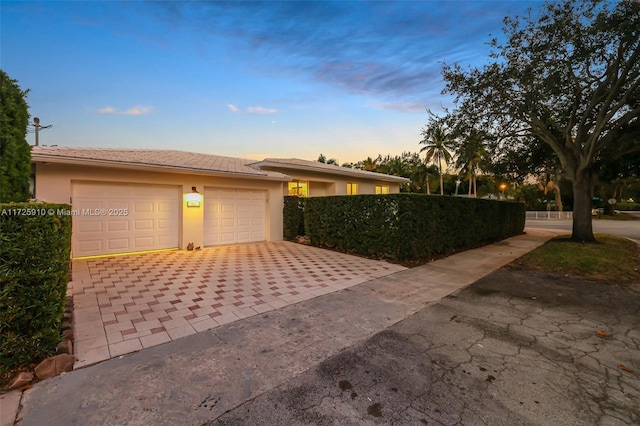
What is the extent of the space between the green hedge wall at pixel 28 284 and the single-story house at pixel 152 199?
19.0ft

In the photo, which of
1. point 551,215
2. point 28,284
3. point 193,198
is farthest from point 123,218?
point 551,215

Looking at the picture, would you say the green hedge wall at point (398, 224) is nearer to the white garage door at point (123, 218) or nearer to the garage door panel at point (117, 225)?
the white garage door at point (123, 218)

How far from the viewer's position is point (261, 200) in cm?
1113

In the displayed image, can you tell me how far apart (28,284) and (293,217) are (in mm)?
9061

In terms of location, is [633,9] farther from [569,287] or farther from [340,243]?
[340,243]

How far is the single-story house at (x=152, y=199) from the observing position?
722cm

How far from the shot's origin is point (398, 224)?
7.62 m

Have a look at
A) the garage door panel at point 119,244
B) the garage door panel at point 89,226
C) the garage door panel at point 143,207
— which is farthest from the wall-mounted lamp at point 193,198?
the garage door panel at point 89,226

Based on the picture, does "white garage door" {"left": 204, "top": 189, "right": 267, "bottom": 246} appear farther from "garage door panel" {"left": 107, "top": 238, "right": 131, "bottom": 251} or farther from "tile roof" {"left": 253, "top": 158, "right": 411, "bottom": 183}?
"garage door panel" {"left": 107, "top": 238, "right": 131, "bottom": 251}

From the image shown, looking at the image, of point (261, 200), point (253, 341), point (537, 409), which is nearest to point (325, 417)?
point (253, 341)

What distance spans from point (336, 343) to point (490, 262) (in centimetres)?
679

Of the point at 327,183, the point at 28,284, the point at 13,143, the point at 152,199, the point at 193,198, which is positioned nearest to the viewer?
the point at 28,284

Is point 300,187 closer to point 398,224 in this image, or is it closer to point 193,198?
point 193,198

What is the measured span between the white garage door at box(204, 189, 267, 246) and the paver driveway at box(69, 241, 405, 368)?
1.25m
